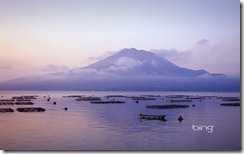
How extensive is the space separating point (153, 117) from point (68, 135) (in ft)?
19.8

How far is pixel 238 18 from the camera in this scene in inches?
316

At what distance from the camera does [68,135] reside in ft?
35.6

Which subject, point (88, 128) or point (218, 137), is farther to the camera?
point (88, 128)

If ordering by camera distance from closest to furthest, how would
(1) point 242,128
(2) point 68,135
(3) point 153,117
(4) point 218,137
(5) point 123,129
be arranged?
(1) point 242,128 → (4) point 218,137 → (2) point 68,135 → (5) point 123,129 → (3) point 153,117

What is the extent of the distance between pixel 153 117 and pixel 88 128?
441 cm

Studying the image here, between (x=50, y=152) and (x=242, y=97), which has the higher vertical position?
(x=242, y=97)

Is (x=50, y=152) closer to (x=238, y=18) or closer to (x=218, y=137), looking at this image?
(x=218, y=137)

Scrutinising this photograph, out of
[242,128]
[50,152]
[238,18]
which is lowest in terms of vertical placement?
[50,152]

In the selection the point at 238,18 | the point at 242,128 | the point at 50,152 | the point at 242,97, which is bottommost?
the point at 50,152

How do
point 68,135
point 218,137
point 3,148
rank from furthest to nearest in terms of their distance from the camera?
1. point 68,135
2. point 218,137
3. point 3,148

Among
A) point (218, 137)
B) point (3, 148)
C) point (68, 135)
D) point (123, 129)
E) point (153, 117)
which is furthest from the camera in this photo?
point (153, 117)

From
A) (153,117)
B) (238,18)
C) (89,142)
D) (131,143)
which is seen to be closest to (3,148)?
(89,142)

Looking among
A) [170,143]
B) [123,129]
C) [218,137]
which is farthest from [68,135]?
[218,137]

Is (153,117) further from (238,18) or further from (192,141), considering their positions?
(238,18)
